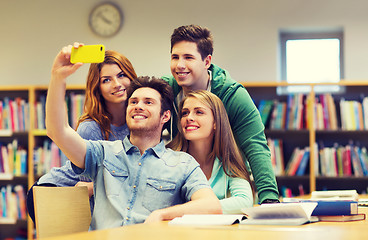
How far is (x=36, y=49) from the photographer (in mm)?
5773

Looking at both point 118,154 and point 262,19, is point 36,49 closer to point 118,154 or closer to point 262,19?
point 262,19

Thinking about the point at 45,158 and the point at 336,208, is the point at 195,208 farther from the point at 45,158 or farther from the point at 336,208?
the point at 45,158

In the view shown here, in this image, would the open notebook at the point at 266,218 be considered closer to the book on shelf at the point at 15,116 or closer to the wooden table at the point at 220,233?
the wooden table at the point at 220,233

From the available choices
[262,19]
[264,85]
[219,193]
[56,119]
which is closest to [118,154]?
[56,119]

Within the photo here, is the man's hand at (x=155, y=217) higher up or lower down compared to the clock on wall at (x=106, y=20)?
lower down

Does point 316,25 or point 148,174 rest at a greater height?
point 316,25

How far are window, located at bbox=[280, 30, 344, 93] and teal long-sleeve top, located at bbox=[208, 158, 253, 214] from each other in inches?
133

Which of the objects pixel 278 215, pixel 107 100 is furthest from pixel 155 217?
pixel 107 100

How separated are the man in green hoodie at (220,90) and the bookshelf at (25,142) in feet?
9.35

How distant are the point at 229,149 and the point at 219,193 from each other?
0.23 meters

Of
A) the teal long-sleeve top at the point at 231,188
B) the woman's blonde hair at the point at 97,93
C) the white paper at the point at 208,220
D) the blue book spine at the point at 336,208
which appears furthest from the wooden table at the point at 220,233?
the woman's blonde hair at the point at 97,93

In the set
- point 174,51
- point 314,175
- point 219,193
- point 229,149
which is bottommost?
point 314,175

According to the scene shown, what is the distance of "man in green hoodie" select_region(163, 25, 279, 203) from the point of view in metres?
2.37

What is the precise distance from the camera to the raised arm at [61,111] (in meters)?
1.67
